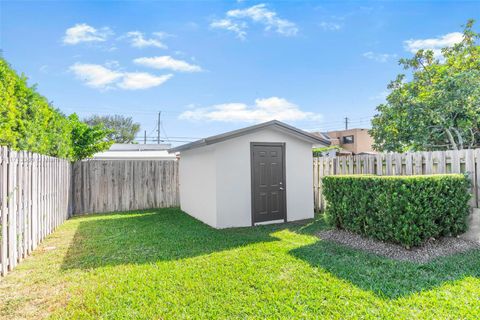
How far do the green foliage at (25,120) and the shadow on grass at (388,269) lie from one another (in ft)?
19.8

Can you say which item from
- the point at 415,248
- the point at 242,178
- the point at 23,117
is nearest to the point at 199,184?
the point at 242,178

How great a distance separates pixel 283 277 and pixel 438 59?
12557 millimetres

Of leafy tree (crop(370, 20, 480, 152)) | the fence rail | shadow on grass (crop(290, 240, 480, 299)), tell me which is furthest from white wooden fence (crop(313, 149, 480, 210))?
the fence rail

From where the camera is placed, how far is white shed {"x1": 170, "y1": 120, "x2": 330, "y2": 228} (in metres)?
7.56

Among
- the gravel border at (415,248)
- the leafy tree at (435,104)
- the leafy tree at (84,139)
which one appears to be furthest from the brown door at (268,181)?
the leafy tree at (84,139)

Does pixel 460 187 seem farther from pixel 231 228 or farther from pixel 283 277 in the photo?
pixel 231 228

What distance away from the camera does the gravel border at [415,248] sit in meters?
4.83

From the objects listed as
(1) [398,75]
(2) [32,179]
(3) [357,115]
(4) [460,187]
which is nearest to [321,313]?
(4) [460,187]

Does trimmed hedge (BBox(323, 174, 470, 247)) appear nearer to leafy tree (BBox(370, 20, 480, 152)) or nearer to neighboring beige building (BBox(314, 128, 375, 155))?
leafy tree (BBox(370, 20, 480, 152))

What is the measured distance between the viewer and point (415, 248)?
508 cm

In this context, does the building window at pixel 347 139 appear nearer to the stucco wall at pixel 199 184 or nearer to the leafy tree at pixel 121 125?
the leafy tree at pixel 121 125

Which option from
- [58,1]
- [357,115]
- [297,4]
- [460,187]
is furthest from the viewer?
[357,115]

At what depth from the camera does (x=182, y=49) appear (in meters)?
11.1

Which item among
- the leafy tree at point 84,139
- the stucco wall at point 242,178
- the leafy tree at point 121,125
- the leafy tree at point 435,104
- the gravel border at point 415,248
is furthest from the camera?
the leafy tree at point 121,125
